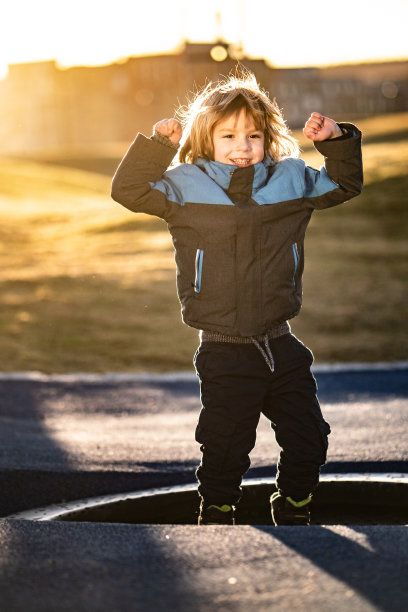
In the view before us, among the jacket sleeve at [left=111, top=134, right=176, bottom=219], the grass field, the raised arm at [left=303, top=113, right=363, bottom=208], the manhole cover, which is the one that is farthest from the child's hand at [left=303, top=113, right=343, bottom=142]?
the grass field

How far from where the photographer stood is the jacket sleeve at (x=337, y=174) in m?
2.92

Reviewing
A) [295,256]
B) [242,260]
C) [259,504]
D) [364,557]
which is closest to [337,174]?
[295,256]

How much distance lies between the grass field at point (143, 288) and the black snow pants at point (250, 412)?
470 cm

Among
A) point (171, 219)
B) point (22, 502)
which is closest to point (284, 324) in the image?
point (171, 219)

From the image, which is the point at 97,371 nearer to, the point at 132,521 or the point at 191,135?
the point at 132,521

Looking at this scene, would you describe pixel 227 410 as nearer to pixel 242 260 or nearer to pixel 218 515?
pixel 218 515

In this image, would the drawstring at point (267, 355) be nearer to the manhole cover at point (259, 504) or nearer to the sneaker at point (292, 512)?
the sneaker at point (292, 512)

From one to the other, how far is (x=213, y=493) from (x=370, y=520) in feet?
2.56

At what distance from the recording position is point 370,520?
11.1 ft

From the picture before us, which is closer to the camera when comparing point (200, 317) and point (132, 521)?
point (200, 317)

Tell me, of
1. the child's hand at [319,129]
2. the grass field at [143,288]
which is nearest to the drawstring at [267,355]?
the child's hand at [319,129]

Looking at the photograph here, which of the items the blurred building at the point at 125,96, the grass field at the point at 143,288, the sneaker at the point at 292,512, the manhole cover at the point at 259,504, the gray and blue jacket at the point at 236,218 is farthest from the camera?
the blurred building at the point at 125,96

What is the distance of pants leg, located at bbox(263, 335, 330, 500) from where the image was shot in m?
2.88

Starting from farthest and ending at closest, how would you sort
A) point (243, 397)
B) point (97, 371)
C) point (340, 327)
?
point (340, 327), point (97, 371), point (243, 397)
